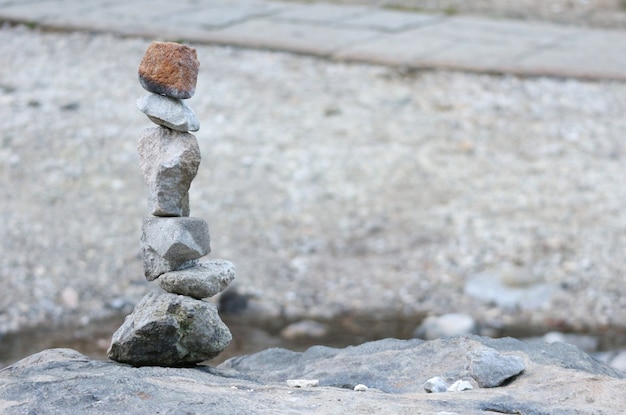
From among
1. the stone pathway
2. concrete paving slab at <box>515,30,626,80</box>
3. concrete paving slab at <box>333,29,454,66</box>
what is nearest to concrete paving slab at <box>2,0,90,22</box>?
the stone pathway

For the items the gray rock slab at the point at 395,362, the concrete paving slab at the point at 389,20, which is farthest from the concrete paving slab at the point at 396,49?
the gray rock slab at the point at 395,362

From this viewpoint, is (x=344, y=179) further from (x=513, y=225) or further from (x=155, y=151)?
(x=155, y=151)

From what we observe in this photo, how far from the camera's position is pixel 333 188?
5.56m

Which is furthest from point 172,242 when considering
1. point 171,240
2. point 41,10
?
point 41,10

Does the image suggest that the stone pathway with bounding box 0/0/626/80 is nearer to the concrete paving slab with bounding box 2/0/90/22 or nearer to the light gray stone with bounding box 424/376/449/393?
the concrete paving slab with bounding box 2/0/90/22

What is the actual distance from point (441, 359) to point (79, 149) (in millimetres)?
3766

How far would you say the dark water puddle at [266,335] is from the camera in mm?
4457

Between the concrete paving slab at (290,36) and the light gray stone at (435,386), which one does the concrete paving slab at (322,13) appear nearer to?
the concrete paving slab at (290,36)

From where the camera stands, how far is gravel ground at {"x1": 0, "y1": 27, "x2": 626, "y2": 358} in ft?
16.3

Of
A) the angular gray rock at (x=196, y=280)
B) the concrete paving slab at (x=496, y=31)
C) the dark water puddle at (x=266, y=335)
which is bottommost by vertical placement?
the dark water puddle at (x=266, y=335)

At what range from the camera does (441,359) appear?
2.49 metres

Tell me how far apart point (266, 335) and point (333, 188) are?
47.3 inches

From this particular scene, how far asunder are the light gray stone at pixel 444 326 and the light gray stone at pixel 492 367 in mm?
2207

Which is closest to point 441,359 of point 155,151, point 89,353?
point 155,151
